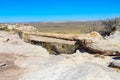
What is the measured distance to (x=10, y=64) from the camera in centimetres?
1266

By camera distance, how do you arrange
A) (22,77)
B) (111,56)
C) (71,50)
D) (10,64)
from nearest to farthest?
(22,77) → (10,64) → (111,56) → (71,50)

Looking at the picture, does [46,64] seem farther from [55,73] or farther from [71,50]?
[71,50]

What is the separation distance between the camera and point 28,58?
13.9 metres

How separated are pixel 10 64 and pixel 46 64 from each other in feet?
5.31

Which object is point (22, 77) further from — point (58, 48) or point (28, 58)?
point (58, 48)

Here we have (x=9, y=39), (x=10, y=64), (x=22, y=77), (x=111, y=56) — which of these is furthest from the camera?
(x=111, y=56)

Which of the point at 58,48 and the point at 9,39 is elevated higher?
the point at 9,39

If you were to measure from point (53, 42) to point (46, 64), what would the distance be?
28.3 ft

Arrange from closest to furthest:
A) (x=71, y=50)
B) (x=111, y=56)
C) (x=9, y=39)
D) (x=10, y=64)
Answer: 1. (x=10, y=64)
2. (x=9, y=39)
3. (x=111, y=56)
4. (x=71, y=50)

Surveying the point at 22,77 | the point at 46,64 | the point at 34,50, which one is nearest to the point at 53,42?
the point at 34,50

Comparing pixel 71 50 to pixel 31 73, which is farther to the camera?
pixel 71 50

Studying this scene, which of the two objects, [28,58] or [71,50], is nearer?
[28,58]

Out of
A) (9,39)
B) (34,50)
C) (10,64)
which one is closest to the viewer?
(10,64)

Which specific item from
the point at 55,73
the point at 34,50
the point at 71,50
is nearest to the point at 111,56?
the point at 71,50
